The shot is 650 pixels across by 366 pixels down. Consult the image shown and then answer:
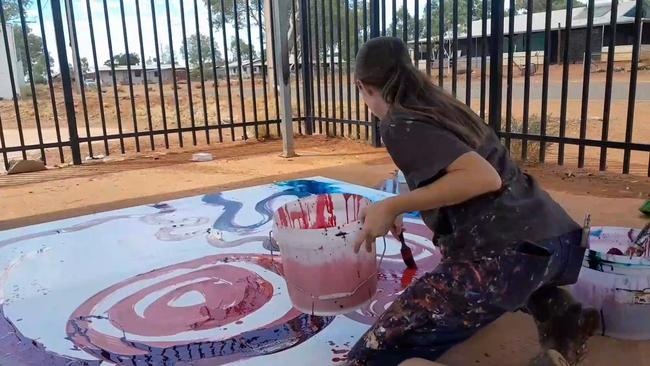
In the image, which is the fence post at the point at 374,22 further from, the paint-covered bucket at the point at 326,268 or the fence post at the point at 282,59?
the paint-covered bucket at the point at 326,268

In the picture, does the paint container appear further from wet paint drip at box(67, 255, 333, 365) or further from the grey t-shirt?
wet paint drip at box(67, 255, 333, 365)

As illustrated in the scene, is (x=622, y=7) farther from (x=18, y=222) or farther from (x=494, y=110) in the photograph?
(x=18, y=222)

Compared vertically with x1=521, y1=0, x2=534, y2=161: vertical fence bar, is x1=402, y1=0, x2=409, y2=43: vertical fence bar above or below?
above

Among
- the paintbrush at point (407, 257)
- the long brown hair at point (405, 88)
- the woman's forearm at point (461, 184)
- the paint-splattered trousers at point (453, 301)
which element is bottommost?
the paintbrush at point (407, 257)

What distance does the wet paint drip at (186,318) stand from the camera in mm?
1977

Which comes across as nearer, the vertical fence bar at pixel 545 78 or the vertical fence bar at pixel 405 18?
the vertical fence bar at pixel 545 78

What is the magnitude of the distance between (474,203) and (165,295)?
1.52 meters

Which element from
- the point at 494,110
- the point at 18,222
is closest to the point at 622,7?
the point at 494,110

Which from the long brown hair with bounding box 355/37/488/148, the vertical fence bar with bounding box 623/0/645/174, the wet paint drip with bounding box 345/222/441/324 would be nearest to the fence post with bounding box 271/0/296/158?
the wet paint drip with bounding box 345/222/441/324

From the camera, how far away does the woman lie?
1533mm

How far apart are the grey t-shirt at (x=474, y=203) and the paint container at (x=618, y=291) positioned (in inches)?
13.2

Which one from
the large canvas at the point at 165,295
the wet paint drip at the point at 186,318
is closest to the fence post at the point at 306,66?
the large canvas at the point at 165,295

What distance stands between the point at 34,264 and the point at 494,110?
4.17 meters

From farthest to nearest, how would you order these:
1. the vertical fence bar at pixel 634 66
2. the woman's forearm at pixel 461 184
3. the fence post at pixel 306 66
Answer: the fence post at pixel 306 66 < the vertical fence bar at pixel 634 66 < the woman's forearm at pixel 461 184
